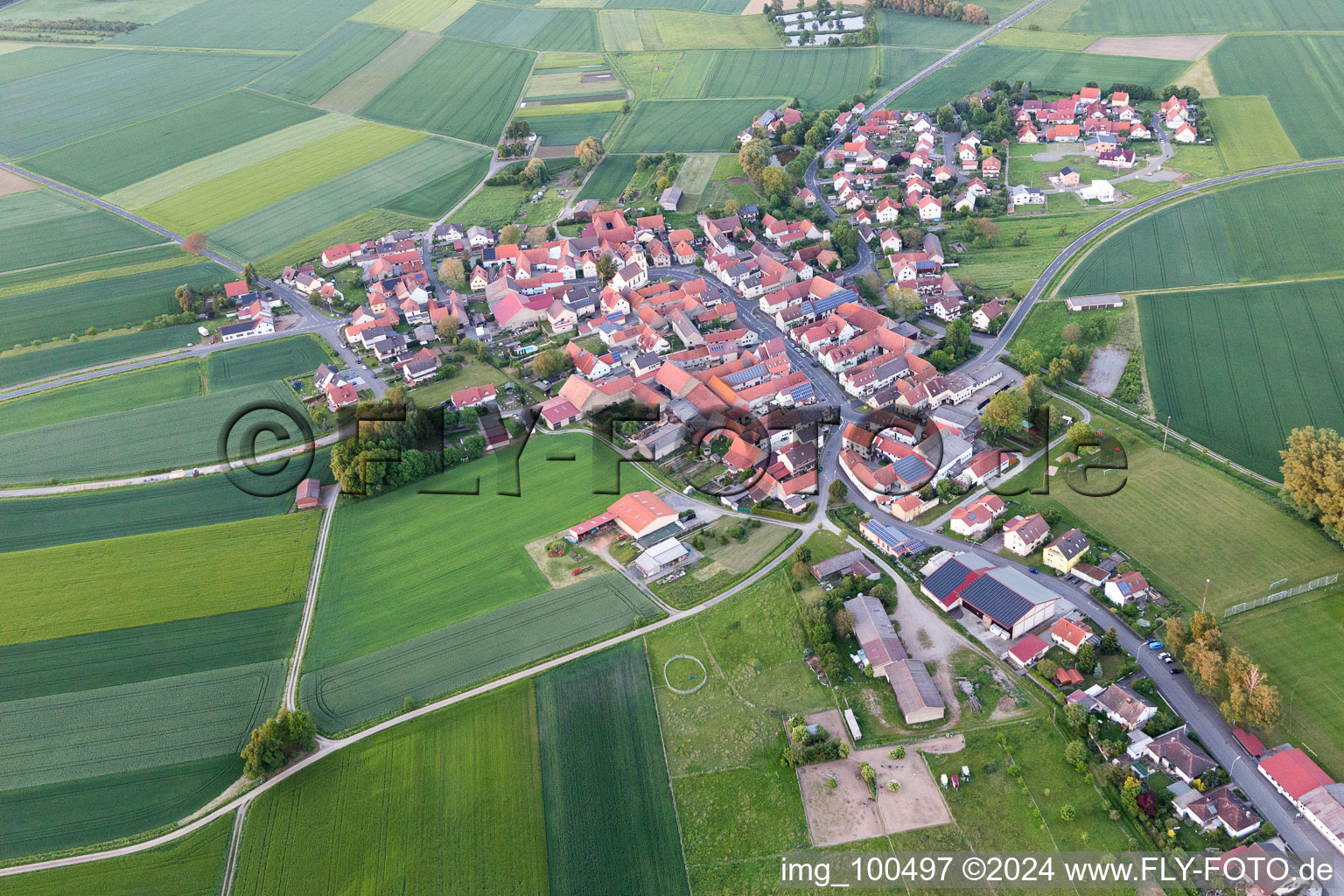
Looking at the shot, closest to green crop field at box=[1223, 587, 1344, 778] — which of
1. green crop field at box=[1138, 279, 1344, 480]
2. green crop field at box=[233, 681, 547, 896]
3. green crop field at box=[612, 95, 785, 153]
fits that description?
green crop field at box=[1138, 279, 1344, 480]

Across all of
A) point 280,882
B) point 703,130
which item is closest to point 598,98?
point 703,130

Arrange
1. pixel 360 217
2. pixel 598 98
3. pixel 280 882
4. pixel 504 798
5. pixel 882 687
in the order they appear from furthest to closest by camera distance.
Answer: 1. pixel 598 98
2. pixel 360 217
3. pixel 882 687
4. pixel 504 798
5. pixel 280 882

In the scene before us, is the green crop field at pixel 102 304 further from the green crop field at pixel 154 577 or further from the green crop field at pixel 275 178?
the green crop field at pixel 154 577

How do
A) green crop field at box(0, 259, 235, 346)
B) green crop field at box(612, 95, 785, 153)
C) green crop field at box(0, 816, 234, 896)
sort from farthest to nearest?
green crop field at box(612, 95, 785, 153) → green crop field at box(0, 259, 235, 346) → green crop field at box(0, 816, 234, 896)

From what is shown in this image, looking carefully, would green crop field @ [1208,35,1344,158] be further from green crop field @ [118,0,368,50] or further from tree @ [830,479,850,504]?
green crop field @ [118,0,368,50]

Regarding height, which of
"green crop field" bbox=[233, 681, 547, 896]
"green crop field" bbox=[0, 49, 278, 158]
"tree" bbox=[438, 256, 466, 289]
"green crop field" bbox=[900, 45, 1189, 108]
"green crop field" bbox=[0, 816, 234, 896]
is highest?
"green crop field" bbox=[900, 45, 1189, 108]

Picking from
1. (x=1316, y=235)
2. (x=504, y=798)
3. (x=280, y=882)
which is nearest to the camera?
(x=280, y=882)

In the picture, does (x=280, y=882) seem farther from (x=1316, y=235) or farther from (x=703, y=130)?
(x=703, y=130)
